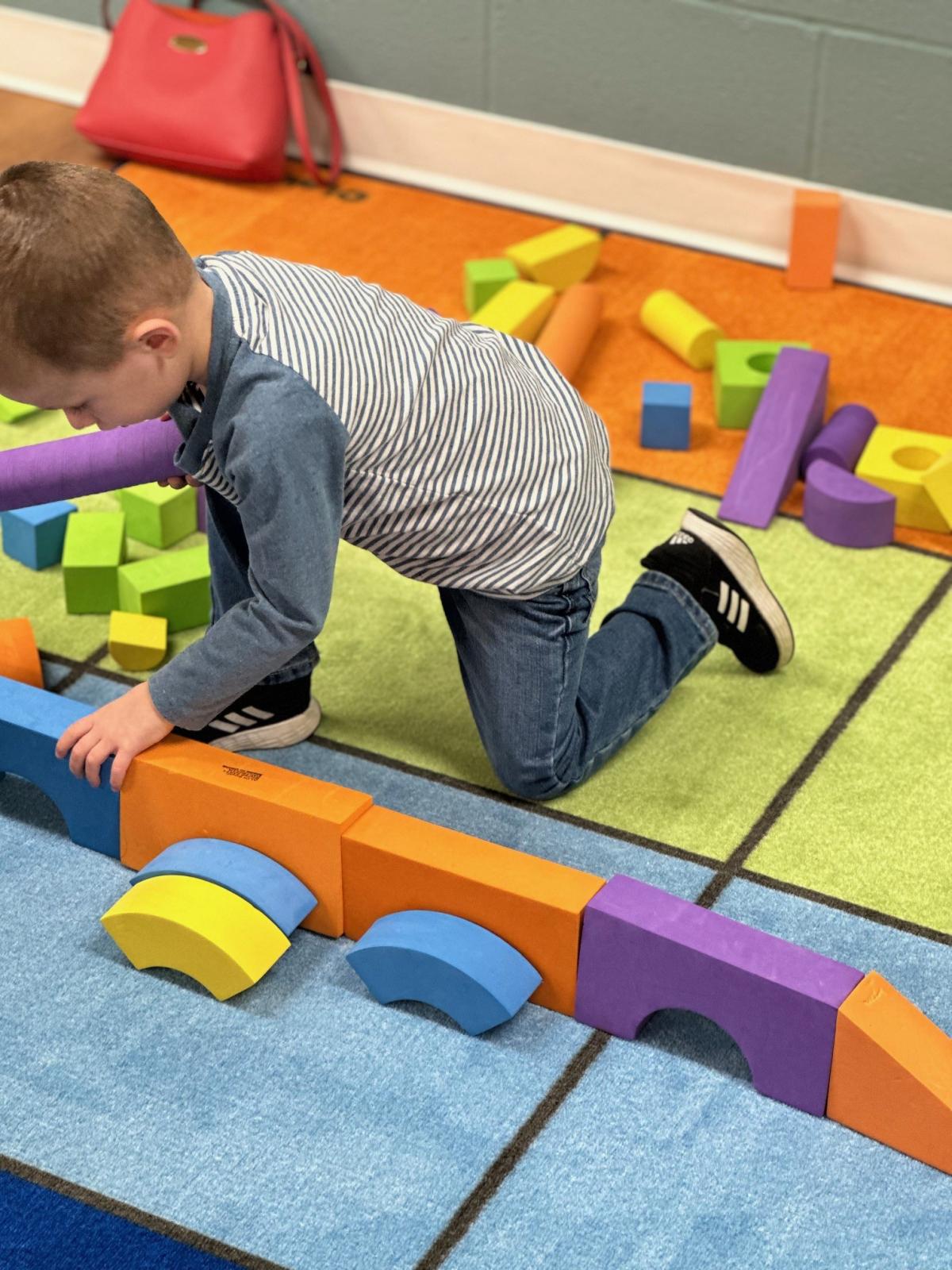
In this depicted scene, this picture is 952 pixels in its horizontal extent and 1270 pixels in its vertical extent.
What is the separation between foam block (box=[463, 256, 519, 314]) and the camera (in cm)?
231

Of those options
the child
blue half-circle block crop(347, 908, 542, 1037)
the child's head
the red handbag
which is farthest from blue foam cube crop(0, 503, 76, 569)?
the red handbag

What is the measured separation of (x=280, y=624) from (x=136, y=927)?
26 centimetres

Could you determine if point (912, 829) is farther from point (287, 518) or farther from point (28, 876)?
point (28, 876)

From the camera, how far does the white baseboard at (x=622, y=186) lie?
239 cm

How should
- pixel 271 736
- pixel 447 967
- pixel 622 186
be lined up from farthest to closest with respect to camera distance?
pixel 622 186 → pixel 271 736 → pixel 447 967

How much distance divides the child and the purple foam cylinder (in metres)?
0.05

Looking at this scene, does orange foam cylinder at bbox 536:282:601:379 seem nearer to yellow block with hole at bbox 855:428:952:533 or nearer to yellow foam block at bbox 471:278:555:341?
yellow foam block at bbox 471:278:555:341

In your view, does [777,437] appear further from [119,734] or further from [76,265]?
[76,265]

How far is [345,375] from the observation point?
1217mm

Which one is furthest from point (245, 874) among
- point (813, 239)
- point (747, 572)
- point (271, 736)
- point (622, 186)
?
point (622, 186)

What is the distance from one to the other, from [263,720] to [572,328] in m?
0.87

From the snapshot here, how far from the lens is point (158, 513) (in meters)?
1.79

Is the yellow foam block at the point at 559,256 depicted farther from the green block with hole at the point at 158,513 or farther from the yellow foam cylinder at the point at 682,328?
the green block with hole at the point at 158,513

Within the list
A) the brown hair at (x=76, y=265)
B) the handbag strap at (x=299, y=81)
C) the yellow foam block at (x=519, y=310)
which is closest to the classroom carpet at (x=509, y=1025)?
the yellow foam block at (x=519, y=310)
